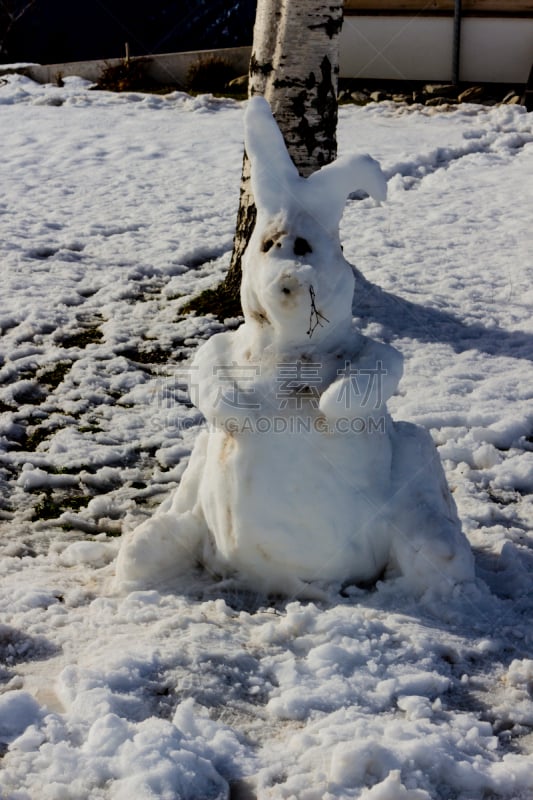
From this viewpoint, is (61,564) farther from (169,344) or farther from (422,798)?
(169,344)

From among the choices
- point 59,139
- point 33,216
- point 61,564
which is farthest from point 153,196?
point 61,564

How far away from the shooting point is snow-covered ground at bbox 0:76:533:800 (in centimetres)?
303

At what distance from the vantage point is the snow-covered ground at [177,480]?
3031 mm

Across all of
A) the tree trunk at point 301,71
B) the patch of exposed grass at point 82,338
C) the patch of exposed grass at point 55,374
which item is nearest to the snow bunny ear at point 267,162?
the patch of exposed grass at point 55,374

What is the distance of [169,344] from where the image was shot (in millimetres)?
6703

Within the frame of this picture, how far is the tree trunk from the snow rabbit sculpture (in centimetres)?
288

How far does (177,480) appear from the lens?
5.15 m

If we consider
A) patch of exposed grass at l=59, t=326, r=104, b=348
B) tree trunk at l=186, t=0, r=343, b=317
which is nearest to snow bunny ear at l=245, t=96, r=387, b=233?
tree trunk at l=186, t=0, r=343, b=317

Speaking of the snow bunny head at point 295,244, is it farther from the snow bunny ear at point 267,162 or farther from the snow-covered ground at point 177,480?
the snow-covered ground at point 177,480

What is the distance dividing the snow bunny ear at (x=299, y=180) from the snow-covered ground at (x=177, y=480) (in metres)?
1.36

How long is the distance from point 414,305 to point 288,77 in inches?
67.5

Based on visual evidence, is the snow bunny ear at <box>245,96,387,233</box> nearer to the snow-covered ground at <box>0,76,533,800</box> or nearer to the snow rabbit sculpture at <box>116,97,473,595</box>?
the snow rabbit sculpture at <box>116,97,473,595</box>

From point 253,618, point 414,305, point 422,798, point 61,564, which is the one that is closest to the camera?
point 422,798

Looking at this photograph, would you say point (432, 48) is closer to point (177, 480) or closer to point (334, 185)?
point (177, 480)
